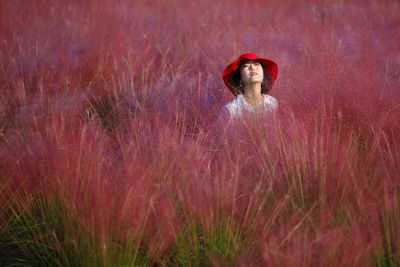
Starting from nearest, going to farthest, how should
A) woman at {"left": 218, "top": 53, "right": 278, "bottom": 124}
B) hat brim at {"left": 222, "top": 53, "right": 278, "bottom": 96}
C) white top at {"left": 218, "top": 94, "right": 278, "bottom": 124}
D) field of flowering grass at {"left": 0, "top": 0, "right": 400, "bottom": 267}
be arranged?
field of flowering grass at {"left": 0, "top": 0, "right": 400, "bottom": 267} → white top at {"left": 218, "top": 94, "right": 278, "bottom": 124} → woman at {"left": 218, "top": 53, "right": 278, "bottom": 124} → hat brim at {"left": 222, "top": 53, "right": 278, "bottom": 96}

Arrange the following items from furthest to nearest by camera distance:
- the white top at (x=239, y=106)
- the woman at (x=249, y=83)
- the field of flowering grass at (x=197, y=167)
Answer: the woman at (x=249, y=83) → the white top at (x=239, y=106) → the field of flowering grass at (x=197, y=167)

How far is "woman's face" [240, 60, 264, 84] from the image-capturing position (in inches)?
76.7

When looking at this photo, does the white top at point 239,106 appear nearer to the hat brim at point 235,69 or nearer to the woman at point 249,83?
the woman at point 249,83

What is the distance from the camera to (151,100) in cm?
205

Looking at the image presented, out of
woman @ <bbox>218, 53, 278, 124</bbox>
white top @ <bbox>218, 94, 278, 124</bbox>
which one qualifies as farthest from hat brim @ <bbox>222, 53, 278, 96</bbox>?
white top @ <bbox>218, 94, 278, 124</bbox>

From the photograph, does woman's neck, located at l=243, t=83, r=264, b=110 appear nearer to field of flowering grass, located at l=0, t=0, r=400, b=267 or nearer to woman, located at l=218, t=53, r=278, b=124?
woman, located at l=218, t=53, r=278, b=124

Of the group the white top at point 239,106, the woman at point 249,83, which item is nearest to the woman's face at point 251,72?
the woman at point 249,83

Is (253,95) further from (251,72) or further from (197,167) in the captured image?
(197,167)

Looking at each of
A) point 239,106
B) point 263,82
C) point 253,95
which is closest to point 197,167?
point 239,106

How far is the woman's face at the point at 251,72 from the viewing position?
1.95 metres

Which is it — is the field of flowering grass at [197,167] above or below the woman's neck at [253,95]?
below

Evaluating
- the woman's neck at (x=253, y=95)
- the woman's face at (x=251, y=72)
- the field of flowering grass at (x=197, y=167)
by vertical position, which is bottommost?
the field of flowering grass at (x=197, y=167)

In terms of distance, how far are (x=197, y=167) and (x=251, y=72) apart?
0.84 metres

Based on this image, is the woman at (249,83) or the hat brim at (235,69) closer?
the woman at (249,83)
